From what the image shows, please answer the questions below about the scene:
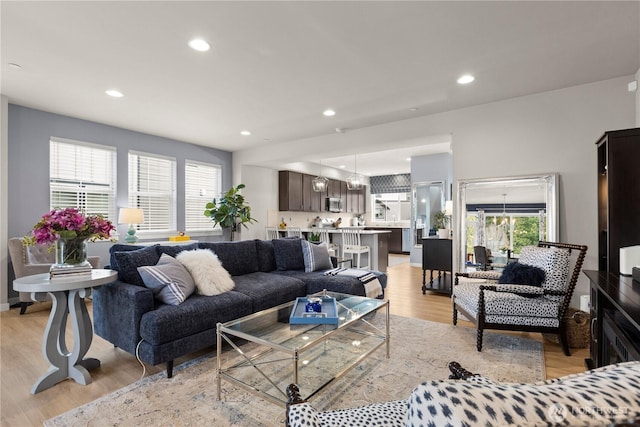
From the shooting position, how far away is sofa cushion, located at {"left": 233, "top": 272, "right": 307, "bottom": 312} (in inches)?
120

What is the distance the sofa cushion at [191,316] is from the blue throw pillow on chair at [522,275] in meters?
2.53

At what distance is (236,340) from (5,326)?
8.94ft

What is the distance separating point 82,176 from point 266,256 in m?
3.19

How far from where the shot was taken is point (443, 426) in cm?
54

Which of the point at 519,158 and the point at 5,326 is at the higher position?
the point at 519,158

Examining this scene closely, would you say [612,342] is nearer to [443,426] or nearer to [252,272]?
[443,426]

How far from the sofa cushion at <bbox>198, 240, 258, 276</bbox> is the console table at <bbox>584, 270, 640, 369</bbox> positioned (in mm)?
3285

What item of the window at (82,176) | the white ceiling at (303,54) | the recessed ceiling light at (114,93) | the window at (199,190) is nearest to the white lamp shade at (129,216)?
the window at (82,176)

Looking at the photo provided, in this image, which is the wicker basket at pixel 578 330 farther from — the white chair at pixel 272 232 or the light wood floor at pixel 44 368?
the white chair at pixel 272 232

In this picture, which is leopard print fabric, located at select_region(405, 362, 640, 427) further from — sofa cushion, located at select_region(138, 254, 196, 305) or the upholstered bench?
sofa cushion, located at select_region(138, 254, 196, 305)


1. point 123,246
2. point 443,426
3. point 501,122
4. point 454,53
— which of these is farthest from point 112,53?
point 501,122

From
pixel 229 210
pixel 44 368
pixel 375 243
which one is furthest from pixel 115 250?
pixel 375 243

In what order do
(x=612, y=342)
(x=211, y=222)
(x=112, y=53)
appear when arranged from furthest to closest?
(x=211, y=222), (x=112, y=53), (x=612, y=342)

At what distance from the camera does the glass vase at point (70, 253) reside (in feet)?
7.57
